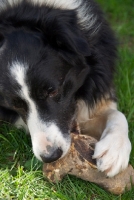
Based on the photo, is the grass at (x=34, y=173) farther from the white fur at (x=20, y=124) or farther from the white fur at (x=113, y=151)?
the white fur at (x=113, y=151)

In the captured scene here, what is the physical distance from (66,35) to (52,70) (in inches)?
9.4

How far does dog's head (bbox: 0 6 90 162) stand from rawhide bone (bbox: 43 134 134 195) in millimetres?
75

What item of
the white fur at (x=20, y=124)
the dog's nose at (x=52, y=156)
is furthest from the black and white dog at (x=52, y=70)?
the white fur at (x=20, y=124)

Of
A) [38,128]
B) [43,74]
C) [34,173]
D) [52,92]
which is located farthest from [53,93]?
[34,173]

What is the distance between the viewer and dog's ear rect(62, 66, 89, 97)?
2.86 metres

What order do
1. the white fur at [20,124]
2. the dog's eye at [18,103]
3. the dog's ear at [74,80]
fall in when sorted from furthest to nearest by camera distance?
the white fur at [20,124]
the dog's ear at [74,80]
the dog's eye at [18,103]

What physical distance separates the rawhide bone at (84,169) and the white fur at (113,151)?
0.16 feet

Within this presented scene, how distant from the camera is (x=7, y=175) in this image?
3039 mm

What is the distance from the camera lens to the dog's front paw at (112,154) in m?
2.74

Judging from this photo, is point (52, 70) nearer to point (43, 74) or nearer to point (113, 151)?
point (43, 74)

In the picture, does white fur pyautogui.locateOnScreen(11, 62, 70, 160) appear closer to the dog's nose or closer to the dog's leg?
the dog's nose

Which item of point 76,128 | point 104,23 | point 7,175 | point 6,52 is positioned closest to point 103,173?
point 76,128

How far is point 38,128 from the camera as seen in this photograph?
2.73 metres

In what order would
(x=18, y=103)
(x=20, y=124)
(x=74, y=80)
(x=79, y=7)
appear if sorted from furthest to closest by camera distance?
(x=20, y=124), (x=79, y=7), (x=74, y=80), (x=18, y=103)
